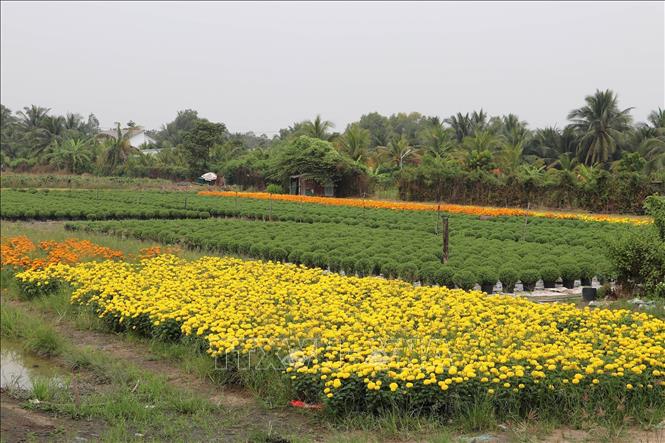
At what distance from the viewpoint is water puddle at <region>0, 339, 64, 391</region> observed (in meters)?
7.23

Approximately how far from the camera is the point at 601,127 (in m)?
44.8

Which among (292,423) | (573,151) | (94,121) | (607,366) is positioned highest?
(94,121)

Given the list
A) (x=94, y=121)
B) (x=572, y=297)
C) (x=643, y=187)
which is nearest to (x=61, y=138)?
(x=94, y=121)

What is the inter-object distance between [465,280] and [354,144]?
37827 millimetres

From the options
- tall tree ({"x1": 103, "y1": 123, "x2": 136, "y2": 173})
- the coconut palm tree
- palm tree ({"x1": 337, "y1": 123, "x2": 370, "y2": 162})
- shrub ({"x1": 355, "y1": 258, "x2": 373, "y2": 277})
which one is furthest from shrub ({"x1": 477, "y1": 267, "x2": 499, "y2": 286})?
the coconut palm tree

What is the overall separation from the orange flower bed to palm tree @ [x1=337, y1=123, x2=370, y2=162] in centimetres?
3539

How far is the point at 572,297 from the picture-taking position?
40.8 ft

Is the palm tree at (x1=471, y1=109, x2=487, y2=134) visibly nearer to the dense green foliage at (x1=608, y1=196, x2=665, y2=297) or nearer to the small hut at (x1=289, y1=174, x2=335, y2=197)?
the small hut at (x1=289, y1=174, x2=335, y2=197)

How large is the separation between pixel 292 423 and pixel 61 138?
225 ft

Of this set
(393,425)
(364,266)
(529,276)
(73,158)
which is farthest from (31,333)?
(73,158)

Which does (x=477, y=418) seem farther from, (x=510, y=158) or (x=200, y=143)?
(x=200, y=143)

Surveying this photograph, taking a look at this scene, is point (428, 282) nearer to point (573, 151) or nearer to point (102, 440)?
point (102, 440)

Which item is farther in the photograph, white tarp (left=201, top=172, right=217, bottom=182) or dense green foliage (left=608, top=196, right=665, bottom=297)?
white tarp (left=201, top=172, right=217, bottom=182)

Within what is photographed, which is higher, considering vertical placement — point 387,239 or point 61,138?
point 61,138
